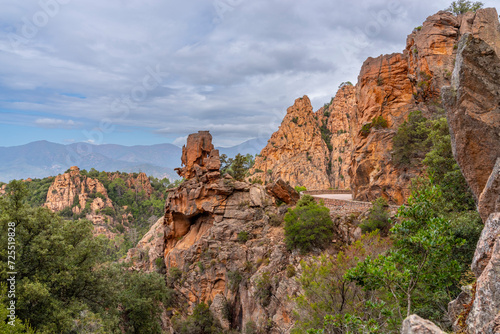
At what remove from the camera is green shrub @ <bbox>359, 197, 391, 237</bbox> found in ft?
65.5

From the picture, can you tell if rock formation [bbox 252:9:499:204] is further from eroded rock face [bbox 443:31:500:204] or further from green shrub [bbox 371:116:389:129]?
eroded rock face [bbox 443:31:500:204]

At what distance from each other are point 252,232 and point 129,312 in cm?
1409

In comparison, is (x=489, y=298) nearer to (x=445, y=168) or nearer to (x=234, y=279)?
(x=445, y=168)

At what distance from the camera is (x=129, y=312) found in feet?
62.5

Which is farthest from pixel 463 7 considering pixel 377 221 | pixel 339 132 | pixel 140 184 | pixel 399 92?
pixel 140 184

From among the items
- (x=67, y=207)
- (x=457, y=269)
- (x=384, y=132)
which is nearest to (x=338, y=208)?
(x=384, y=132)

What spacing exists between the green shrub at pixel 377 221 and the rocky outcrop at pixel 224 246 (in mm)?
5907

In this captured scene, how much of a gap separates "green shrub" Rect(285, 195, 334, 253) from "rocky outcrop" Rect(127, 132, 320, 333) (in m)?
1.16

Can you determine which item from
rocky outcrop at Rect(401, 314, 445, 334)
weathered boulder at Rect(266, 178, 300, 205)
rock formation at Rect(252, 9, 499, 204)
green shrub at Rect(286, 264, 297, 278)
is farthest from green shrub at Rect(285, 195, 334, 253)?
rocky outcrop at Rect(401, 314, 445, 334)

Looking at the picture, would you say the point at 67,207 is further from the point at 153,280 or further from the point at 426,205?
the point at 426,205

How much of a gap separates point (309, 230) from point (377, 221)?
16.7 ft

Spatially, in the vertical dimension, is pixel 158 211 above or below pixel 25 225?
below

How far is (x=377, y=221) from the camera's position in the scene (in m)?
20.0

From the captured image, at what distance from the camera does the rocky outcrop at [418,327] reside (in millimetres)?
4121
